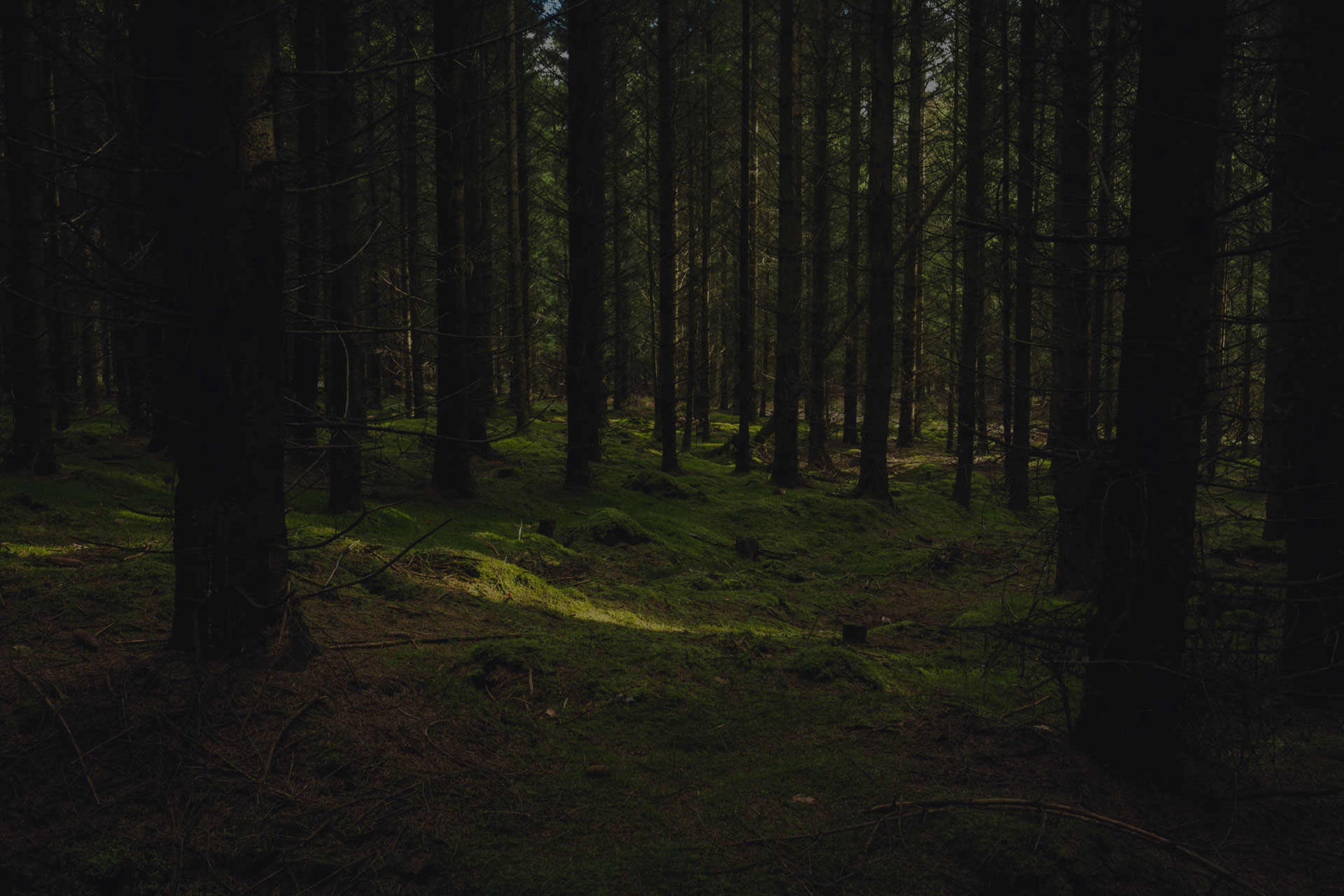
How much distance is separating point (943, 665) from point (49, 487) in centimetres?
944

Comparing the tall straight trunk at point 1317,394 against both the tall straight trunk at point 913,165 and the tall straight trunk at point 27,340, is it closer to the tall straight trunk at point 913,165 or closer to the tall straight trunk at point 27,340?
the tall straight trunk at point 913,165

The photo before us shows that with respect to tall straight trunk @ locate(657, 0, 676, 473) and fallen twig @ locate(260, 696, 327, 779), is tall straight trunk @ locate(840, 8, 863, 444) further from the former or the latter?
fallen twig @ locate(260, 696, 327, 779)

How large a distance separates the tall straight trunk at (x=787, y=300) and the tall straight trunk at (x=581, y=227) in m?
3.90

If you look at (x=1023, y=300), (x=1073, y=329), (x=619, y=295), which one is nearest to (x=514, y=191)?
(x=619, y=295)

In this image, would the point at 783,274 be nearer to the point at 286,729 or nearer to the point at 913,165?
the point at 913,165

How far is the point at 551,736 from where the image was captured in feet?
15.4

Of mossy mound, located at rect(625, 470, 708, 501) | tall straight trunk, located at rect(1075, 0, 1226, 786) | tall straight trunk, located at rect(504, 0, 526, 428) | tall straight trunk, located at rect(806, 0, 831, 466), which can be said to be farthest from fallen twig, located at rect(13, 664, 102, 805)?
tall straight trunk, located at rect(806, 0, 831, 466)

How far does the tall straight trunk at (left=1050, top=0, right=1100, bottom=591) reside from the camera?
402 centimetres

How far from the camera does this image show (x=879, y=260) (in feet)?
45.6

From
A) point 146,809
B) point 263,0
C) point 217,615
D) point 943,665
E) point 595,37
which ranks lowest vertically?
point 943,665

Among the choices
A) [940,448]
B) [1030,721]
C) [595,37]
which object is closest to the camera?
[1030,721]

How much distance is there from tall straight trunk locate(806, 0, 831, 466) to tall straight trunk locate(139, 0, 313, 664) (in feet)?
43.9

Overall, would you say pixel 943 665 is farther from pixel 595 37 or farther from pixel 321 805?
pixel 595 37

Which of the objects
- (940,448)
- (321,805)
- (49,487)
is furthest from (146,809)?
(940,448)
